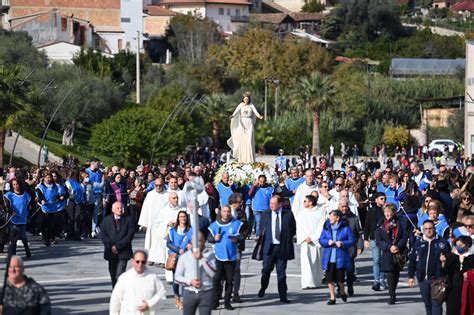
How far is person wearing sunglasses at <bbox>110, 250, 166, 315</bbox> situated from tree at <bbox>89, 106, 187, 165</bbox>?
181 feet

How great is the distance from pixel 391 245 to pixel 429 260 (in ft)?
9.50

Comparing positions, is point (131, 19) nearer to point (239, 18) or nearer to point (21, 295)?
point (239, 18)

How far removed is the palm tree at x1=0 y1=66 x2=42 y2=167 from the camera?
54938 millimetres

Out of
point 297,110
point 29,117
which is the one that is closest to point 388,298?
point 29,117

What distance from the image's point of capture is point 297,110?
98.4 m

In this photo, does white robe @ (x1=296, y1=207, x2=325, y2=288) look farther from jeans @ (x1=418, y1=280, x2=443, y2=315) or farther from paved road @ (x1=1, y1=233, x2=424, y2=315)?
jeans @ (x1=418, y1=280, x2=443, y2=315)

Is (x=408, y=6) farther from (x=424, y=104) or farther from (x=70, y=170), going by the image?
(x=70, y=170)

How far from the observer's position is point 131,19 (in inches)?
5344

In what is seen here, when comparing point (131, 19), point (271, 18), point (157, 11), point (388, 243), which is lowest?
point (388, 243)

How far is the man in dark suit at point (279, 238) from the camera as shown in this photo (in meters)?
20.7

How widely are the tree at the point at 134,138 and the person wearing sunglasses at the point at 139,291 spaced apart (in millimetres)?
55068

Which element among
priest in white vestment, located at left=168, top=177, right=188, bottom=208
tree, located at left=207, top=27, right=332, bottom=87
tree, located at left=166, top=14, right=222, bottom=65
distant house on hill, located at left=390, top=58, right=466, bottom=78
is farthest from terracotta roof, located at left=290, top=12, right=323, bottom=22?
priest in white vestment, located at left=168, top=177, right=188, bottom=208

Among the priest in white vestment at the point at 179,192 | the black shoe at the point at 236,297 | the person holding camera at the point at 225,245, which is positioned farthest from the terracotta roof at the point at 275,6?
the person holding camera at the point at 225,245

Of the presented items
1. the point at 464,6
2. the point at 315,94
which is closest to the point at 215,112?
the point at 315,94
